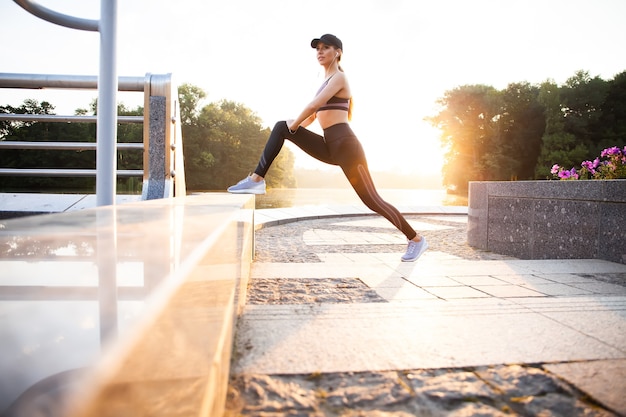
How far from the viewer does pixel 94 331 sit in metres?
0.87

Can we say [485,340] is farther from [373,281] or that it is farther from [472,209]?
[472,209]

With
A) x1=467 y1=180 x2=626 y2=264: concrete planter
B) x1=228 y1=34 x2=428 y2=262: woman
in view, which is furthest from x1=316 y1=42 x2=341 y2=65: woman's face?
x1=467 y1=180 x2=626 y2=264: concrete planter

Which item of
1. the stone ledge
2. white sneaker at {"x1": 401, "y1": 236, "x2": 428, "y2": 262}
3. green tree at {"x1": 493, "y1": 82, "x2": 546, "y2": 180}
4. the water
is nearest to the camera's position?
the stone ledge

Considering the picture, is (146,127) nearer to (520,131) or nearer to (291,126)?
(291,126)

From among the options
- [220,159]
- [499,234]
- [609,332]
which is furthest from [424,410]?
[220,159]

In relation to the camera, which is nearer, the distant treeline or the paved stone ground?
the paved stone ground

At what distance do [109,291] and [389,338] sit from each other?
1.54m

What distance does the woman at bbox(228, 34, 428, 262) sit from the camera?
13.7 feet

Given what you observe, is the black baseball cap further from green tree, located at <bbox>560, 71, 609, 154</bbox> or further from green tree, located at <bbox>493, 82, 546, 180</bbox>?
green tree, located at <bbox>560, 71, 609, 154</bbox>

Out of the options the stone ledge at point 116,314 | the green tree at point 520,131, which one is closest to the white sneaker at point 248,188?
the stone ledge at point 116,314

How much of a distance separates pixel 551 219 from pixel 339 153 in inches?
108

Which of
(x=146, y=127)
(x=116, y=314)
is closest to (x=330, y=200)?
(x=146, y=127)

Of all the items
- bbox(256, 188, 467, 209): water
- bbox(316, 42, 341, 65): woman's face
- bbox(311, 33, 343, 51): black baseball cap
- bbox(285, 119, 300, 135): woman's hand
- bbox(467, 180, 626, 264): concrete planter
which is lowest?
bbox(256, 188, 467, 209): water

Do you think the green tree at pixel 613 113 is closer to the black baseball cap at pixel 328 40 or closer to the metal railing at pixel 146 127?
the black baseball cap at pixel 328 40
